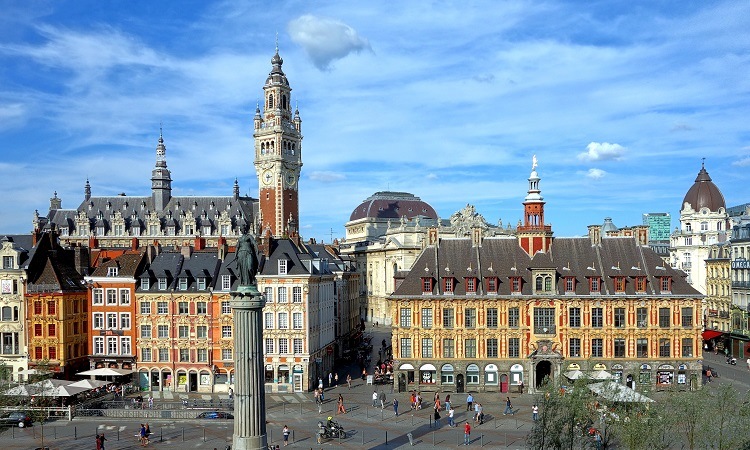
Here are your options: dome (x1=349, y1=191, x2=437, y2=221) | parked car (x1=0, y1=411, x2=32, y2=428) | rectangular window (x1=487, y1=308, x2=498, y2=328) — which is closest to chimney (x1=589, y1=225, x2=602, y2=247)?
rectangular window (x1=487, y1=308, x2=498, y2=328)

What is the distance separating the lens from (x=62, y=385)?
54844mm

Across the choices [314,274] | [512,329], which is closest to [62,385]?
[314,274]

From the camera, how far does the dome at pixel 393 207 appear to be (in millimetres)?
178000

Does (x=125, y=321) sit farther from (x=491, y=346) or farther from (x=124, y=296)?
(x=491, y=346)

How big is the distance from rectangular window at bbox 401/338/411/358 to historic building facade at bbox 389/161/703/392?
94mm

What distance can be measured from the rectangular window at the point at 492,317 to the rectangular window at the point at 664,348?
15356 millimetres

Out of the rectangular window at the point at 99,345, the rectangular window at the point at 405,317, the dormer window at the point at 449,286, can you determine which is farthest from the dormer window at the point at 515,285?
the rectangular window at the point at 99,345

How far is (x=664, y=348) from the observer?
6444 centimetres

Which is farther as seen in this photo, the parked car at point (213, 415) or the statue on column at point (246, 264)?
the parked car at point (213, 415)

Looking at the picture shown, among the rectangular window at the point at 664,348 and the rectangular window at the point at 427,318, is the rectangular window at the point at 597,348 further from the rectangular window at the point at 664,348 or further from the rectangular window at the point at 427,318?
the rectangular window at the point at 427,318

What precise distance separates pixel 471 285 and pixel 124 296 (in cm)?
3389

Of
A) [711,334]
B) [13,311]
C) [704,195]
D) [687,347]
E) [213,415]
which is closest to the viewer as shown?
[213,415]

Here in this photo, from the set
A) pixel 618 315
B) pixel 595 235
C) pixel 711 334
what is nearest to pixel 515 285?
pixel 618 315

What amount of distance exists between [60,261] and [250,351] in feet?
150
